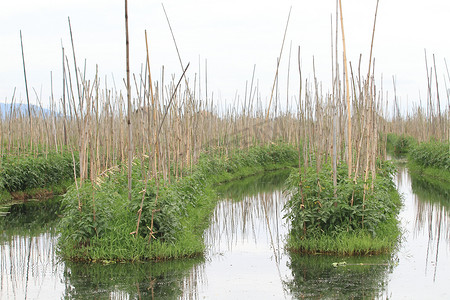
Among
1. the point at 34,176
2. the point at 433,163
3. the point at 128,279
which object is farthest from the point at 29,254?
the point at 433,163

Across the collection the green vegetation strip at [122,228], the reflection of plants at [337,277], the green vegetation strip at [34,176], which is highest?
the green vegetation strip at [34,176]

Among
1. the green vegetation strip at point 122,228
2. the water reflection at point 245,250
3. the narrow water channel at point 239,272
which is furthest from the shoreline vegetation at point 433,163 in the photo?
the green vegetation strip at point 122,228

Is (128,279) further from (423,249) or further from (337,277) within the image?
(423,249)

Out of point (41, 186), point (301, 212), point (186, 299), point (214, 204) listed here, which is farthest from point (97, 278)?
point (41, 186)

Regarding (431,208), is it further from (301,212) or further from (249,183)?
(249,183)

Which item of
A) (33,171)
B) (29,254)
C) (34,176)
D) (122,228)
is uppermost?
(33,171)

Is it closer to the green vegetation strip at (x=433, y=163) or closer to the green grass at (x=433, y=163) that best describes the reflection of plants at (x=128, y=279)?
the green vegetation strip at (x=433, y=163)

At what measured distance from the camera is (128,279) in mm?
5500

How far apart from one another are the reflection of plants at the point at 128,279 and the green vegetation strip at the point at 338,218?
140 centimetres

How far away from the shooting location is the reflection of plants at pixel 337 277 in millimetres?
4965

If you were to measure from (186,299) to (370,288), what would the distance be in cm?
175

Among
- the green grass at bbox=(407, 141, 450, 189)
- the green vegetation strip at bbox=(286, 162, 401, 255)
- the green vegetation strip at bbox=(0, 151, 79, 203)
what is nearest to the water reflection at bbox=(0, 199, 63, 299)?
the green vegetation strip at bbox=(0, 151, 79, 203)

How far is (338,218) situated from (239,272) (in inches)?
61.6

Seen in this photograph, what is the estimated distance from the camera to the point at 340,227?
6539mm
